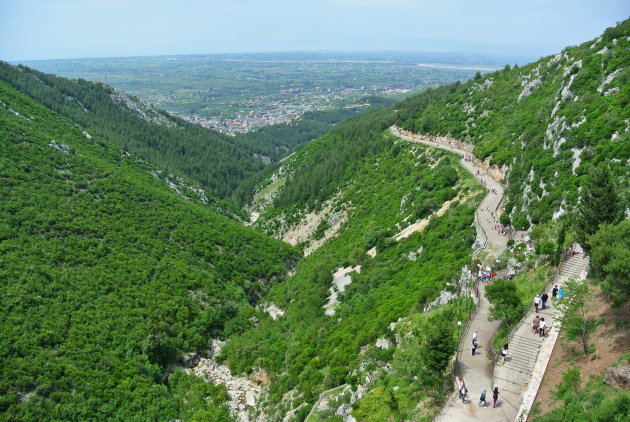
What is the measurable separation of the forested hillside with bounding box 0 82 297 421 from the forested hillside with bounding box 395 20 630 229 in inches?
1570

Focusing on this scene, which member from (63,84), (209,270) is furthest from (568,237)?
(63,84)

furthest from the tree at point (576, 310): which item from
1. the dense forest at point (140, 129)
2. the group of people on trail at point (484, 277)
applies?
the dense forest at point (140, 129)

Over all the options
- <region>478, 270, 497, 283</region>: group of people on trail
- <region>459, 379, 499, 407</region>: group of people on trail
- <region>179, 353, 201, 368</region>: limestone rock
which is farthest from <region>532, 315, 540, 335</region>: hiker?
<region>179, 353, 201, 368</region>: limestone rock

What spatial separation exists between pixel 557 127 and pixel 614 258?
30.3 meters

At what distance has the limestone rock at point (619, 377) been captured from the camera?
18.6 m

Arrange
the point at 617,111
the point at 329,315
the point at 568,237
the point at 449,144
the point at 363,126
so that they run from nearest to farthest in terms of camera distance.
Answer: the point at 568,237 → the point at 617,111 → the point at 329,315 → the point at 449,144 → the point at 363,126

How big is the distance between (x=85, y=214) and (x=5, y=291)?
1882 centimetres

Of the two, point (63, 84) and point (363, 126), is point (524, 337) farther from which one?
point (63, 84)

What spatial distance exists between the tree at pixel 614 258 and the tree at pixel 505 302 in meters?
5.19

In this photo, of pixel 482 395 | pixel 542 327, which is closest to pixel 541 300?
pixel 542 327

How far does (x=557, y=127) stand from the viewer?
4778cm

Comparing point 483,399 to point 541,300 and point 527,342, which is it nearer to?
point 527,342

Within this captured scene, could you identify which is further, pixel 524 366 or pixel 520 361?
pixel 520 361

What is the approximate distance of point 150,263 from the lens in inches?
2306
